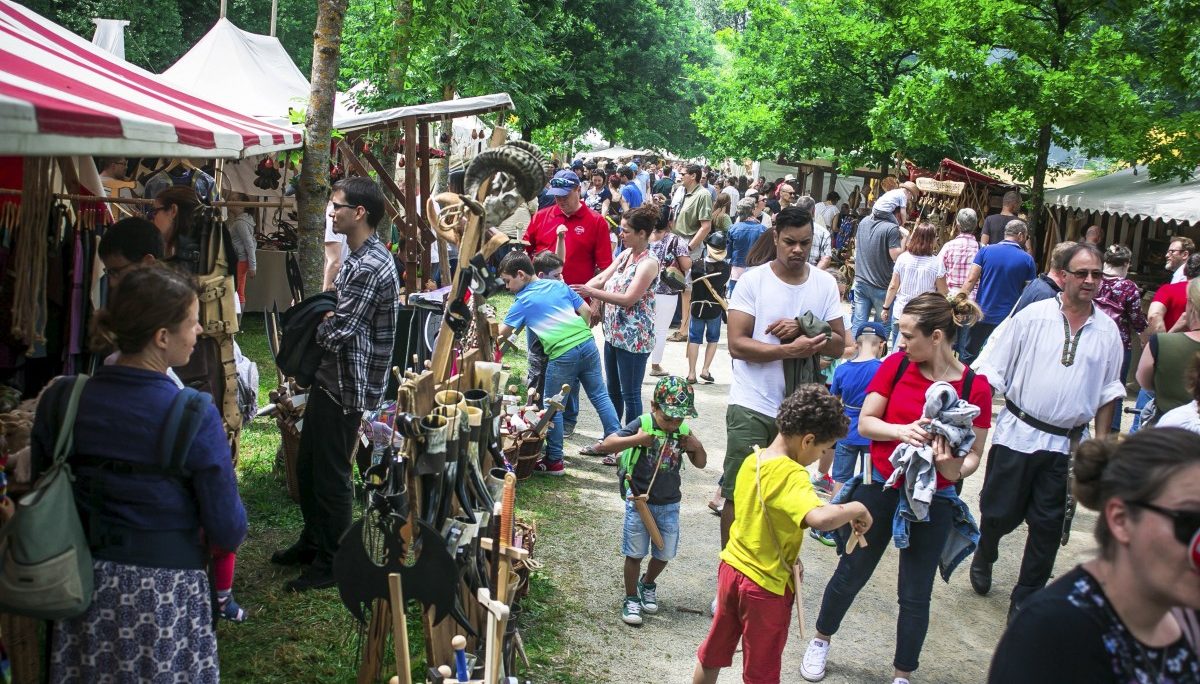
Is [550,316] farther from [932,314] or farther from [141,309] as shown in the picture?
[141,309]

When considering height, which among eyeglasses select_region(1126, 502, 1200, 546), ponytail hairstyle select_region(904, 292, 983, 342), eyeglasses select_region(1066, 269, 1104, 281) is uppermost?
eyeglasses select_region(1066, 269, 1104, 281)

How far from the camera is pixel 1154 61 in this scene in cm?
1322

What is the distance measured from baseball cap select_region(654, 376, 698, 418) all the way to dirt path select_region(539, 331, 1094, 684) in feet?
3.90

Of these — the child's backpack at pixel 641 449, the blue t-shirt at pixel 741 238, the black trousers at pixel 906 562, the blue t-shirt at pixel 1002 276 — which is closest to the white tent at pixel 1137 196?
the blue t-shirt at pixel 1002 276

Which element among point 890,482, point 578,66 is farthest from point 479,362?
point 578,66

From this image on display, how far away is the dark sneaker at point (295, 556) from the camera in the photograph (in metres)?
5.57

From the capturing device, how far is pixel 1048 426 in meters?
5.26

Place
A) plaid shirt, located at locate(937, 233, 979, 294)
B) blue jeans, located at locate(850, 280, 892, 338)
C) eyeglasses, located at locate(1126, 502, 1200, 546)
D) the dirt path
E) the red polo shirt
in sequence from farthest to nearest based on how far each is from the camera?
blue jeans, located at locate(850, 280, 892, 338)
plaid shirt, located at locate(937, 233, 979, 294)
the red polo shirt
the dirt path
eyeglasses, located at locate(1126, 502, 1200, 546)

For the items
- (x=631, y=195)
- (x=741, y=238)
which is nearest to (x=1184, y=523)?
→ (x=741, y=238)

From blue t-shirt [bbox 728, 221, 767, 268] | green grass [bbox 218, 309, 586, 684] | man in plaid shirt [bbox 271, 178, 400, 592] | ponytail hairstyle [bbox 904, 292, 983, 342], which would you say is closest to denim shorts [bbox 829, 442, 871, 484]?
green grass [bbox 218, 309, 586, 684]

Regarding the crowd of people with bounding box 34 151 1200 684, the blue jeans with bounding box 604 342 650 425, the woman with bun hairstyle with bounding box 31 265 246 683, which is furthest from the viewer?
the blue jeans with bounding box 604 342 650 425

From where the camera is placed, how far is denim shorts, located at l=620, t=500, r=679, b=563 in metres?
5.36

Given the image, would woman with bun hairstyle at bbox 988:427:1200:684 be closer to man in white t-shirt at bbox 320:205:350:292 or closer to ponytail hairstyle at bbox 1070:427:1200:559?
ponytail hairstyle at bbox 1070:427:1200:559

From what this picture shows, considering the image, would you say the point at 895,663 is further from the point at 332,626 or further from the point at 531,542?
the point at 332,626
